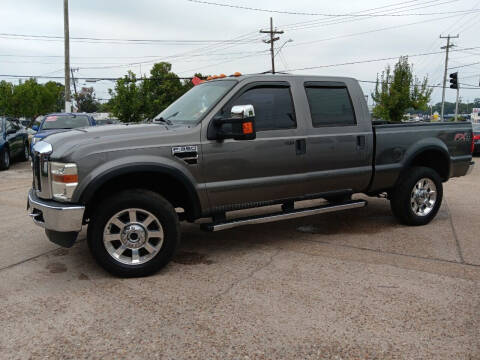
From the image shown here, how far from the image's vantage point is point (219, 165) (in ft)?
14.5

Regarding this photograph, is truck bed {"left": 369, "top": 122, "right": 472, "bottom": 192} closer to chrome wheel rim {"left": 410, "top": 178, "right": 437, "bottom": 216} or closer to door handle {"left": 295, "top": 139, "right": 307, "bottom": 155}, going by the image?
chrome wheel rim {"left": 410, "top": 178, "right": 437, "bottom": 216}

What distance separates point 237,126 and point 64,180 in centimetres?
166

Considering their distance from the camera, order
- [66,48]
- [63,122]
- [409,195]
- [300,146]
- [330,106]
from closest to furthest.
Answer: [300,146], [330,106], [409,195], [63,122], [66,48]

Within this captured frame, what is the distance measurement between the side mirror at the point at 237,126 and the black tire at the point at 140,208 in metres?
0.90

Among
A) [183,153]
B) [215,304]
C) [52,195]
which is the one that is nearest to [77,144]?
[52,195]

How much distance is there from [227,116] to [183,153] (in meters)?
0.66

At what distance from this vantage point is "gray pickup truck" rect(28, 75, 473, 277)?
4.00 m

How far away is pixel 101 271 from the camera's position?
14.3 feet

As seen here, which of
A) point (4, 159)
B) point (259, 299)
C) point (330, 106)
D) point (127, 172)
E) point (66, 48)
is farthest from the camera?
point (66, 48)

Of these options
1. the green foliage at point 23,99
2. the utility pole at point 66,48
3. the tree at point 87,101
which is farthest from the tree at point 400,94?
the tree at point 87,101

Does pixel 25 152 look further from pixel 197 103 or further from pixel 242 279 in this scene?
pixel 242 279

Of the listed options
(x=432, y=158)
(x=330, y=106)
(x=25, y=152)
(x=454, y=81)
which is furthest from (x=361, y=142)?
(x=454, y=81)

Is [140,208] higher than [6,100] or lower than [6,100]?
lower

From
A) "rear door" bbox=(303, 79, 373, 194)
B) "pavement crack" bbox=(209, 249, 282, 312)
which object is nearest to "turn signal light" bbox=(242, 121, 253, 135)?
"rear door" bbox=(303, 79, 373, 194)
